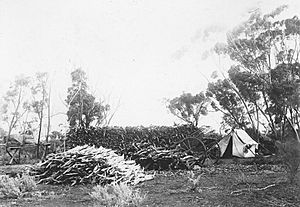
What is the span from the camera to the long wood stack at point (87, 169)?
7708 mm

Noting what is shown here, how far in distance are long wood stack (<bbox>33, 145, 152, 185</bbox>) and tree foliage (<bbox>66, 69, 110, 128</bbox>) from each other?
883 inches

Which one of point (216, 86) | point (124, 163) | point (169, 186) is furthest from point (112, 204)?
point (216, 86)

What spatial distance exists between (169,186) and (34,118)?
30584 millimetres

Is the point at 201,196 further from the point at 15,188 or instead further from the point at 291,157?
the point at 15,188

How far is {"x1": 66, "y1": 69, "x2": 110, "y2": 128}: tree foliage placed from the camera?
31.0 metres

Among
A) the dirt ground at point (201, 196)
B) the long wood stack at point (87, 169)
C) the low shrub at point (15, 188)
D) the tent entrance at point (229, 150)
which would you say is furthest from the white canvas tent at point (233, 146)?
the low shrub at point (15, 188)

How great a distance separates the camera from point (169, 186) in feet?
23.0

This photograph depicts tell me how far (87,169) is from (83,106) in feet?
79.7

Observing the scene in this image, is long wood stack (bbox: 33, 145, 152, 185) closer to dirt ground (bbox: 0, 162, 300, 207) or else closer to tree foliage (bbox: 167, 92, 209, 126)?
dirt ground (bbox: 0, 162, 300, 207)

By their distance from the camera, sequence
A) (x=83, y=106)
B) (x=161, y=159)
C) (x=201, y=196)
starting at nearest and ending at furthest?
1. (x=201, y=196)
2. (x=161, y=159)
3. (x=83, y=106)

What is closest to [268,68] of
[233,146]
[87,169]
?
[233,146]

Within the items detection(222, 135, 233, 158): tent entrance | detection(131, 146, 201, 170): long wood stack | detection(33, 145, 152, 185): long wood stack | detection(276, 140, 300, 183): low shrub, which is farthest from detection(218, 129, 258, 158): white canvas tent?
detection(276, 140, 300, 183): low shrub

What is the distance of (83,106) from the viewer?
3186 centimetres

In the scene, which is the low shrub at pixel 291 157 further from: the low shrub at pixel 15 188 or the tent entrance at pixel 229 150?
the tent entrance at pixel 229 150
